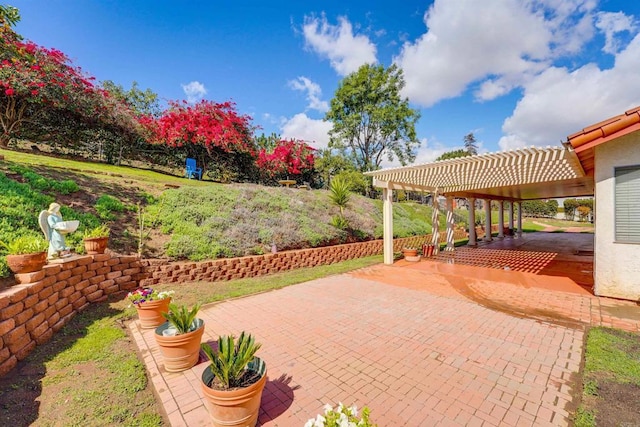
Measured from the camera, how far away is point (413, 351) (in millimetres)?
3811

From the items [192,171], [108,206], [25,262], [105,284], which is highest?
[192,171]

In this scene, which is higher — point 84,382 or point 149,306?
point 149,306

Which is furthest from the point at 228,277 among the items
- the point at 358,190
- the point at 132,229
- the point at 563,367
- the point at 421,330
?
the point at 358,190

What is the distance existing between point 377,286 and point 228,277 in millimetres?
4381

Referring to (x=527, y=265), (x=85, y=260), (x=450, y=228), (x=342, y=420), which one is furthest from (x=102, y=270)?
(x=450, y=228)

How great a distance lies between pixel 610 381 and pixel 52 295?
8.01m

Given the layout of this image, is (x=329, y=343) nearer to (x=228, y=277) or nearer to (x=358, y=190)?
(x=228, y=277)

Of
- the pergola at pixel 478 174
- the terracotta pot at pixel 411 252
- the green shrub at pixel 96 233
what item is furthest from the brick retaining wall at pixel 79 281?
the terracotta pot at pixel 411 252

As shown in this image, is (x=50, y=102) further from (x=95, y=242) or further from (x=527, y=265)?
(x=527, y=265)

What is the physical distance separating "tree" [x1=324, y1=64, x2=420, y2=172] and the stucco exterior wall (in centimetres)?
1776

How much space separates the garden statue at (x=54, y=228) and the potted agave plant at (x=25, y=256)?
481 millimetres

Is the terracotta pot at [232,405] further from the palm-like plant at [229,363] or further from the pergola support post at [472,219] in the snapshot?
the pergola support post at [472,219]

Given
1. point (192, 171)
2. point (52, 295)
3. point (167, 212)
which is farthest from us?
point (192, 171)

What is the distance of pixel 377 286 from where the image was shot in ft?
24.0
